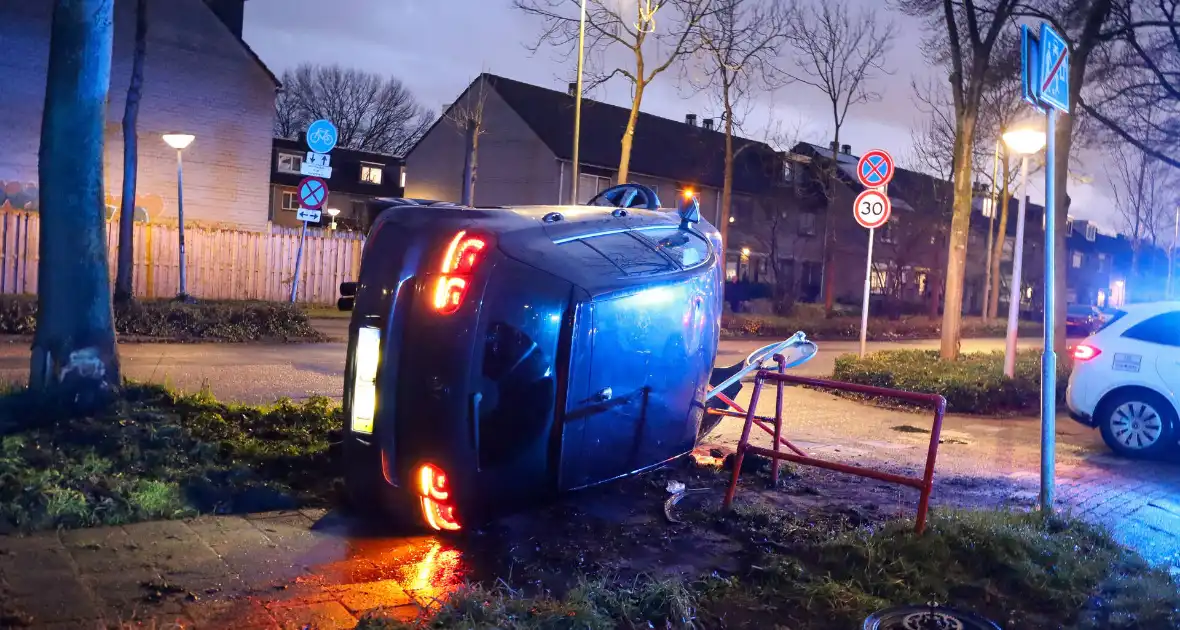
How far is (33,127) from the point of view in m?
26.8

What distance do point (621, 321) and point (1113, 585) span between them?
2.84 m

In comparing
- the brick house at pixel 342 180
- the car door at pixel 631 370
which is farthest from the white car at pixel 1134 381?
the brick house at pixel 342 180

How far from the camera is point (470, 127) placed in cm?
3158

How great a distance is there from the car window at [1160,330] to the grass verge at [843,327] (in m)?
16.1

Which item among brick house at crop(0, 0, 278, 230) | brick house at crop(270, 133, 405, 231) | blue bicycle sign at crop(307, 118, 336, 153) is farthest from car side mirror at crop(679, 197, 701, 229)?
brick house at crop(270, 133, 405, 231)

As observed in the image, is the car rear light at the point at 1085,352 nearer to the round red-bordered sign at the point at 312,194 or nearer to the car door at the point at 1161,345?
the car door at the point at 1161,345

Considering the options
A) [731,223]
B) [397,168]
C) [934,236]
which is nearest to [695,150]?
[731,223]

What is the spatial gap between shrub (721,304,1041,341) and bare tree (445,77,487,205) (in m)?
8.86

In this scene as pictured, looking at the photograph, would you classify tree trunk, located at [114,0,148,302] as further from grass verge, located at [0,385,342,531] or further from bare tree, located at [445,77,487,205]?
grass verge, located at [0,385,342,531]

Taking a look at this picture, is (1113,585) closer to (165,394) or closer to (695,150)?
(165,394)

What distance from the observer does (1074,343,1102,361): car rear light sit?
32.6 feet

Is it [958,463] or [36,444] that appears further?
[958,463]

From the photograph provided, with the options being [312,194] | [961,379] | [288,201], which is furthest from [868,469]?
[288,201]

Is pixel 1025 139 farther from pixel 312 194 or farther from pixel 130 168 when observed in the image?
pixel 130 168
